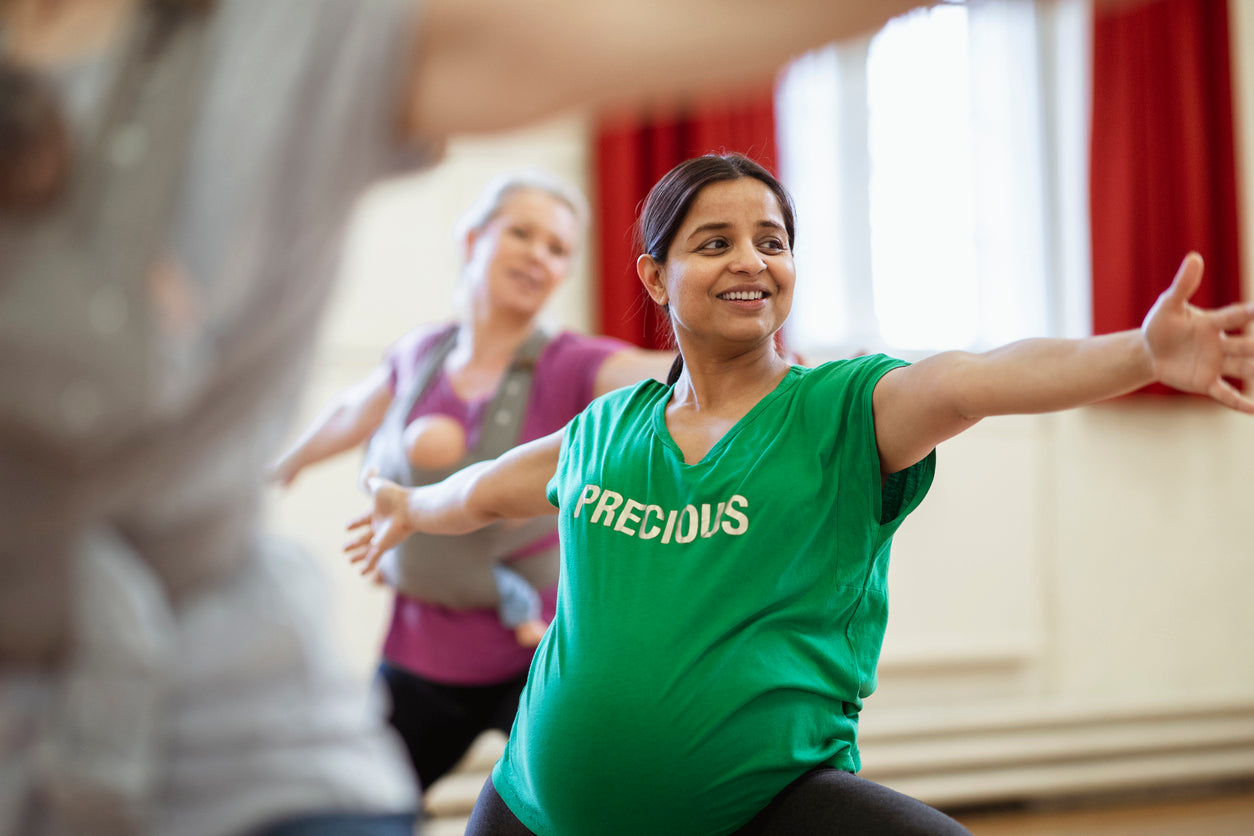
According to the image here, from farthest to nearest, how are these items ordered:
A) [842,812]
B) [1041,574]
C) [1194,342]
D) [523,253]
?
[1041,574]
[523,253]
[842,812]
[1194,342]

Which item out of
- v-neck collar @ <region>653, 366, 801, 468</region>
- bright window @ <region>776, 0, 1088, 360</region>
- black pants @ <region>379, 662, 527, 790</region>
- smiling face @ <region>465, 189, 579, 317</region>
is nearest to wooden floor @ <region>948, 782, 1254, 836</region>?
bright window @ <region>776, 0, 1088, 360</region>

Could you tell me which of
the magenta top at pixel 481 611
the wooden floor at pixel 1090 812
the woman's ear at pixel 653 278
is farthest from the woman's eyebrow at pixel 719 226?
the wooden floor at pixel 1090 812

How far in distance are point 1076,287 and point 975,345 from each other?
0.44 metres

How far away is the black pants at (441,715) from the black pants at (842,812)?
774mm

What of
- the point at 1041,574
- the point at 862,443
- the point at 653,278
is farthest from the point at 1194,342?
the point at 1041,574

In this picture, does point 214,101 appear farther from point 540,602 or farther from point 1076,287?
point 1076,287

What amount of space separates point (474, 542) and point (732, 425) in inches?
26.4

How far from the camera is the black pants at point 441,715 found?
206 centimetres

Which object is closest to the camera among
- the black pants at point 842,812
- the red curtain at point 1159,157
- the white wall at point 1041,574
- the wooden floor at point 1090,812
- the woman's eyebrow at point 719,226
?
the black pants at point 842,812

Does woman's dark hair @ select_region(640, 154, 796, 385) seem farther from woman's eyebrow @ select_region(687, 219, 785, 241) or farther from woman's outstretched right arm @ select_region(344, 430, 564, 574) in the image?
woman's outstretched right arm @ select_region(344, 430, 564, 574)

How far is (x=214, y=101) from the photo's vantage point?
63cm

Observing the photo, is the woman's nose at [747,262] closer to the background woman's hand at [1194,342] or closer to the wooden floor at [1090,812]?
the background woman's hand at [1194,342]

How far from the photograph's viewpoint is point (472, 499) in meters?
1.73

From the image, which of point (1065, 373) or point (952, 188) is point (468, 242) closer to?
point (1065, 373)
